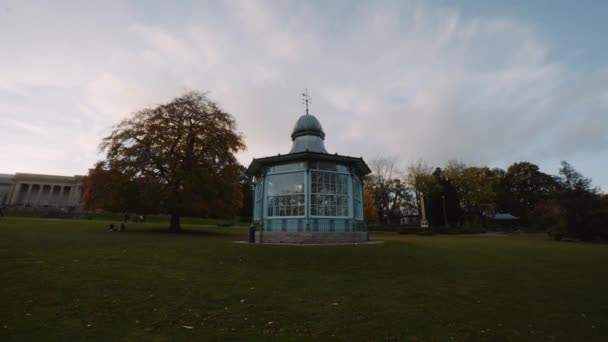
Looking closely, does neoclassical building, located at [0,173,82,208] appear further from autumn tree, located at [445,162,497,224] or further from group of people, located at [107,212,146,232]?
autumn tree, located at [445,162,497,224]

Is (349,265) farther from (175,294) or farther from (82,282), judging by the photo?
(82,282)

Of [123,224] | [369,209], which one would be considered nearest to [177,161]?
[123,224]

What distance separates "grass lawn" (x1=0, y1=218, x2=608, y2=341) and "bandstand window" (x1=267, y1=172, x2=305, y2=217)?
7.14m

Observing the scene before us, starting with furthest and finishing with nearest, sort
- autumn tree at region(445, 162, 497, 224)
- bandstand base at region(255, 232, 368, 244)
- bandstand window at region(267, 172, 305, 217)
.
A: 1. autumn tree at region(445, 162, 497, 224)
2. bandstand window at region(267, 172, 305, 217)
3. bandstand base at region(255, 232, 368, 244)

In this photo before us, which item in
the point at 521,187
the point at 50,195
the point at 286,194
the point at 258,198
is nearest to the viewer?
the point at 286,194

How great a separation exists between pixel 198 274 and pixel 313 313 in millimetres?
4241

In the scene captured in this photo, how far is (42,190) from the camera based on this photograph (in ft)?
266

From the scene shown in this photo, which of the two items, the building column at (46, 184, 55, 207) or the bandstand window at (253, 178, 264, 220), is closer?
the bandstand window at (253, 178, 264, 220)

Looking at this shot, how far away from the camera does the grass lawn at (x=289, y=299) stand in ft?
14.4

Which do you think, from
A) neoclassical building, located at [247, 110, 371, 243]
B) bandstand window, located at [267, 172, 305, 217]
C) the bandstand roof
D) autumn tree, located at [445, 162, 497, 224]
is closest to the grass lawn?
neoclassical building, located at [247, 110, 371, 243]

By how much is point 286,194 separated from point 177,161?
10.9 m

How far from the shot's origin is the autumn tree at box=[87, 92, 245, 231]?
22.4 metres

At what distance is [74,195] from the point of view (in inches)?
3123

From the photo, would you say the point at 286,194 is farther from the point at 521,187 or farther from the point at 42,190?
the point at 42,190
